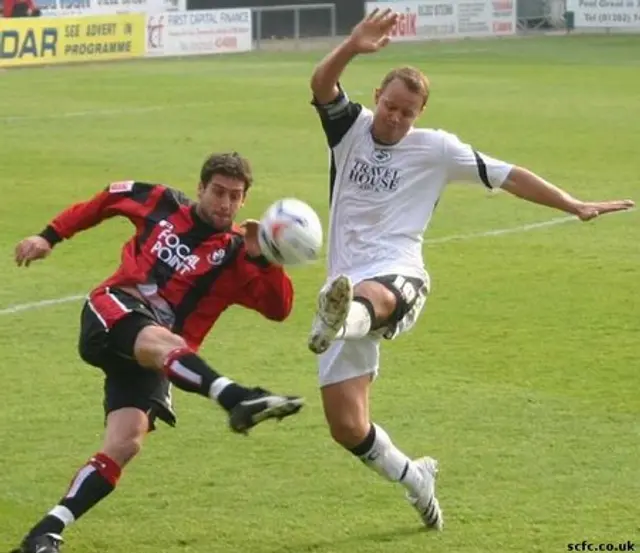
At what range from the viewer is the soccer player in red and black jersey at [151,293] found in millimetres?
6543

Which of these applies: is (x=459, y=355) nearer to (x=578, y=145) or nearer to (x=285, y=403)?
(x=285, y=403)

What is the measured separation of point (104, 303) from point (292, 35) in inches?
1557

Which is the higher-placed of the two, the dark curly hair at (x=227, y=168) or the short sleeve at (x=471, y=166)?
the dark curly hair at (x=227, y=168)

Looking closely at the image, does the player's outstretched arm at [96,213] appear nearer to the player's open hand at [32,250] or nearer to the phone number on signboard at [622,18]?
the player's open hand at [32,250]

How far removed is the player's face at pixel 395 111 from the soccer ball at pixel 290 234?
75 cm

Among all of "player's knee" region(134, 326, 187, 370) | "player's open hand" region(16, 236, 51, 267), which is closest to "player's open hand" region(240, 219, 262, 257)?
"player's knee" region(134, 326, 187, 370)

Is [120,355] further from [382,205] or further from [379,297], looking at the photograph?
[382,205]

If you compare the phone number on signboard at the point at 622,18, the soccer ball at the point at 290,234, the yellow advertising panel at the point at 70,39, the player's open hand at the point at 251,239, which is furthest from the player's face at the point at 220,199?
the phone number on signboard at the point at 622,18

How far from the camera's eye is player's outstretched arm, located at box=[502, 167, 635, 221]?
282 inches

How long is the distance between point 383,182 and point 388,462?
4.23ft

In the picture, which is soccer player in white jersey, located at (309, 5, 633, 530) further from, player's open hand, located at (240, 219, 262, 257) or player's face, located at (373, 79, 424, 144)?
player's open hand, located at (240, 219, 262, 257)

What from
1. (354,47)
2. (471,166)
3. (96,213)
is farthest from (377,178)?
(96,213)

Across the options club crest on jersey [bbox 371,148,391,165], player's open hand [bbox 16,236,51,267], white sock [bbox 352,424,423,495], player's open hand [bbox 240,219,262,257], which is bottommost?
white sock [bbox 352,424,423,495]

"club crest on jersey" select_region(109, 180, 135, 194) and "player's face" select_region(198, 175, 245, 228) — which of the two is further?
"club crest on jersey" select_region(109, 180, 135, 194)
